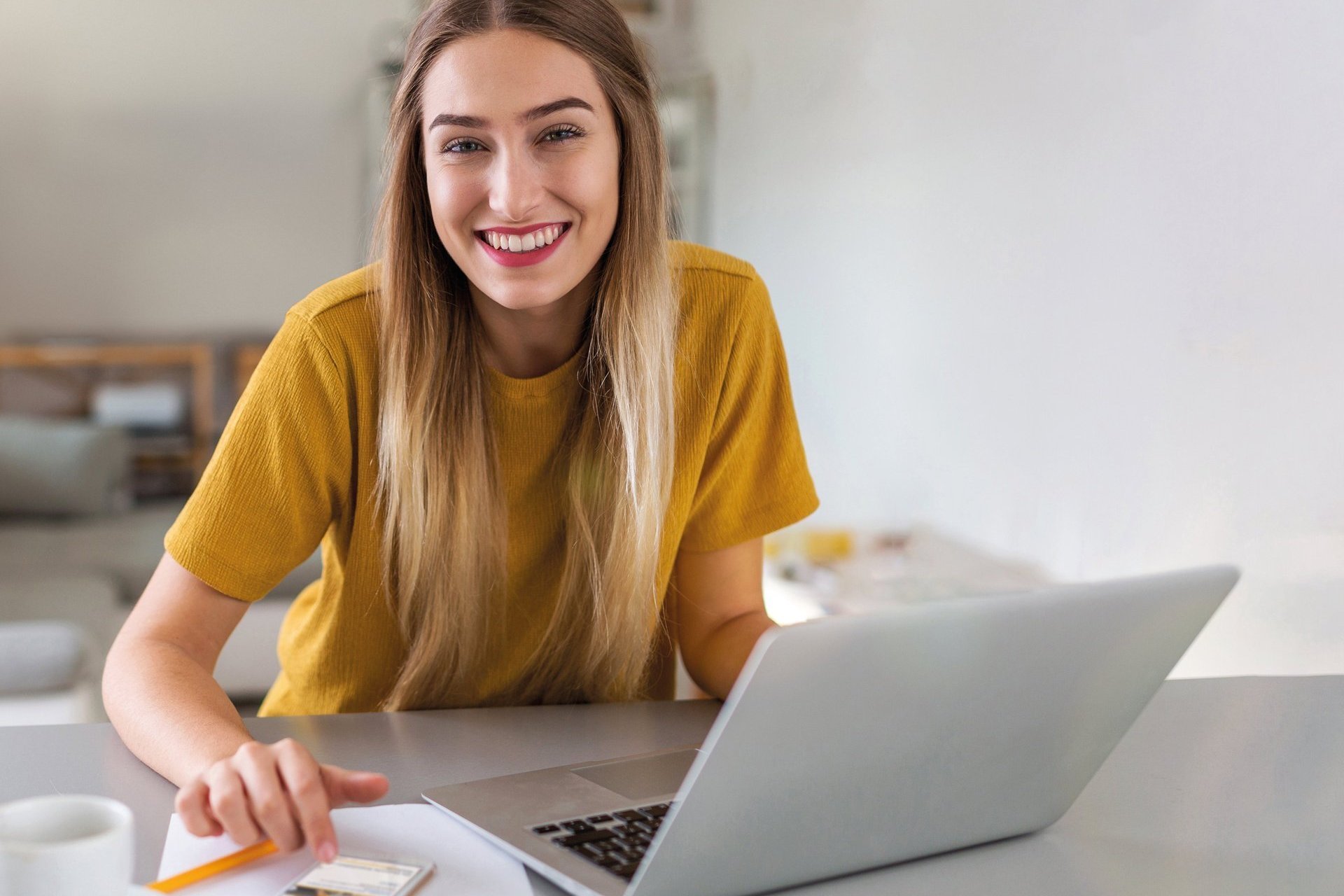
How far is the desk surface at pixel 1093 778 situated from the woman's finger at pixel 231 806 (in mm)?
41

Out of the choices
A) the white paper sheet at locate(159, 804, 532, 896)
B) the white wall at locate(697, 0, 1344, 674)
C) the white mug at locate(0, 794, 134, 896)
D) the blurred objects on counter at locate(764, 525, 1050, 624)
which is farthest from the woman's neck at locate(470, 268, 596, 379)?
the blurred objects on counter at locate(764, 525, 1050, 624)

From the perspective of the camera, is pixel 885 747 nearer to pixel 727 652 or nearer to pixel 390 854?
pixel 390 854

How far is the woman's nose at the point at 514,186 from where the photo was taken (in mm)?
987

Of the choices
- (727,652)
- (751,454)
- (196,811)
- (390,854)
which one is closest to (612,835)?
(390,854)

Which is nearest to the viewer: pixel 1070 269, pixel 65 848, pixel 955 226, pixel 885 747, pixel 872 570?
pixel 65 848

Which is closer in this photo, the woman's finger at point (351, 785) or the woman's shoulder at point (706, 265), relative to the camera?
the woman's finger at point (351, 785)

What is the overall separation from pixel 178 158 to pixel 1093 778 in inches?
93.7

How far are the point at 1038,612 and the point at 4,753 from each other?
2.21ft

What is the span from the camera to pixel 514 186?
0.99 m

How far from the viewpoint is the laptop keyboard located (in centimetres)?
64

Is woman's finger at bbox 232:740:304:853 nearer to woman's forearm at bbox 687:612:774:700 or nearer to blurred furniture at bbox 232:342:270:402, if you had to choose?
woman's forearm at bbox 687:612:774:700

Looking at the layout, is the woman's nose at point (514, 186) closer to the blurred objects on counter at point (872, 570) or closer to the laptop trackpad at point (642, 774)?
the laptop trackpad at point (642, 774)

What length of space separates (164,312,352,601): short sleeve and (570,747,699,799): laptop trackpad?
34 cm

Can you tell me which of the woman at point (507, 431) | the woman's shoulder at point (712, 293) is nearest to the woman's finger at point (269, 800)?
the woman at point (507, 431)
